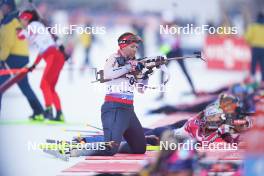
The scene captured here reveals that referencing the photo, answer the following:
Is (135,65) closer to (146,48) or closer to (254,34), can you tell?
(146,48)

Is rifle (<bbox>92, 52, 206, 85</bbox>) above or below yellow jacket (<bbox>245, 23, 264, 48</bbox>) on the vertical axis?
below

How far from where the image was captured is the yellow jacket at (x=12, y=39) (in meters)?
5.34

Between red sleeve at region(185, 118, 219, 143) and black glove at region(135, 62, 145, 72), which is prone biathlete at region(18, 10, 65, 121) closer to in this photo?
black glove at region(135, 62, 145, 72)

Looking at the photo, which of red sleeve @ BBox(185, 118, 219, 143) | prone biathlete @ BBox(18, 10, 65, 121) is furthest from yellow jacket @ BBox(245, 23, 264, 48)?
prone biathlete @ BBox(18, 10, 65, 121)

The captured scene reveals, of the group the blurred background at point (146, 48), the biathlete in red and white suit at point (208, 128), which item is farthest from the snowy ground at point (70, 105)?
the biathlete in red and white suit at point (208, 128)

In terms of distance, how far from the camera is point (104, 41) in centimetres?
521

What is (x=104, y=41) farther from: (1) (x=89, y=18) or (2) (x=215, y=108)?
(2) (x=215, y=108)

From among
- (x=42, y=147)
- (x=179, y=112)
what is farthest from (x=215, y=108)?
(x=42, y=147)

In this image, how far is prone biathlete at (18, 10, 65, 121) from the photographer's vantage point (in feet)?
17.4

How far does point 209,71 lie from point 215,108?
19 centimetres

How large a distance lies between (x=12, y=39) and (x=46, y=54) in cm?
19

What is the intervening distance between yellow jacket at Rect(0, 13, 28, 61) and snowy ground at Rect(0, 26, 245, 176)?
142 millimetres

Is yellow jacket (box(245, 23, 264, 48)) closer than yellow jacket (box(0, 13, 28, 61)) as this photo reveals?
Yes

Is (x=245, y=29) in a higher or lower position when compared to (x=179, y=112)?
higher
